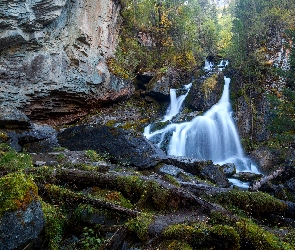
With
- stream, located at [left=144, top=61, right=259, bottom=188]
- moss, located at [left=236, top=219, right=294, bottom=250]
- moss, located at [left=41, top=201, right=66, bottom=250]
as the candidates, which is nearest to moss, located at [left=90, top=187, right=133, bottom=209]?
moss, located at [left=41, top=201, right=66, bottom=250]

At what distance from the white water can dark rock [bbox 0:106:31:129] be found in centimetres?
713

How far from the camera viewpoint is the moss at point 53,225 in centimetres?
412

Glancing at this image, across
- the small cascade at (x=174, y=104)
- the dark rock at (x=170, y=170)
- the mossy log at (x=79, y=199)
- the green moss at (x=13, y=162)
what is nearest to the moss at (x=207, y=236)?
the mossy log at (x=79, y=199)

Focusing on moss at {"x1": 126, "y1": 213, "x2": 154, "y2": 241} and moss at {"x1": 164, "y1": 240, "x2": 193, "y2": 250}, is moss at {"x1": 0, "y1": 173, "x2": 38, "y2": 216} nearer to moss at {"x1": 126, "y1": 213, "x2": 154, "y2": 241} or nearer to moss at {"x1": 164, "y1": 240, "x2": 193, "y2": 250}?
moss at {"x1": 126, "y1": 213, "x2": 154, "y2": 241}

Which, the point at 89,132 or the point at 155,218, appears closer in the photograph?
the point at 155,218

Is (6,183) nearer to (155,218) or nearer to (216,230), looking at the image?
(155,218)

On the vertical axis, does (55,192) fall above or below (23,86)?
below

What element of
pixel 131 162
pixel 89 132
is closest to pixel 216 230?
pixel 131 162

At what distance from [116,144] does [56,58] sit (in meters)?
7.92

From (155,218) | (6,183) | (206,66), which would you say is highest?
(206,66)

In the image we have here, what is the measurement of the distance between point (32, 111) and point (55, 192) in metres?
12.5

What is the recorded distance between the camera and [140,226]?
13.5 feet

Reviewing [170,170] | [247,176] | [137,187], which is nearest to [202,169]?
[170,170]

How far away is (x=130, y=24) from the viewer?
77.7 feet
